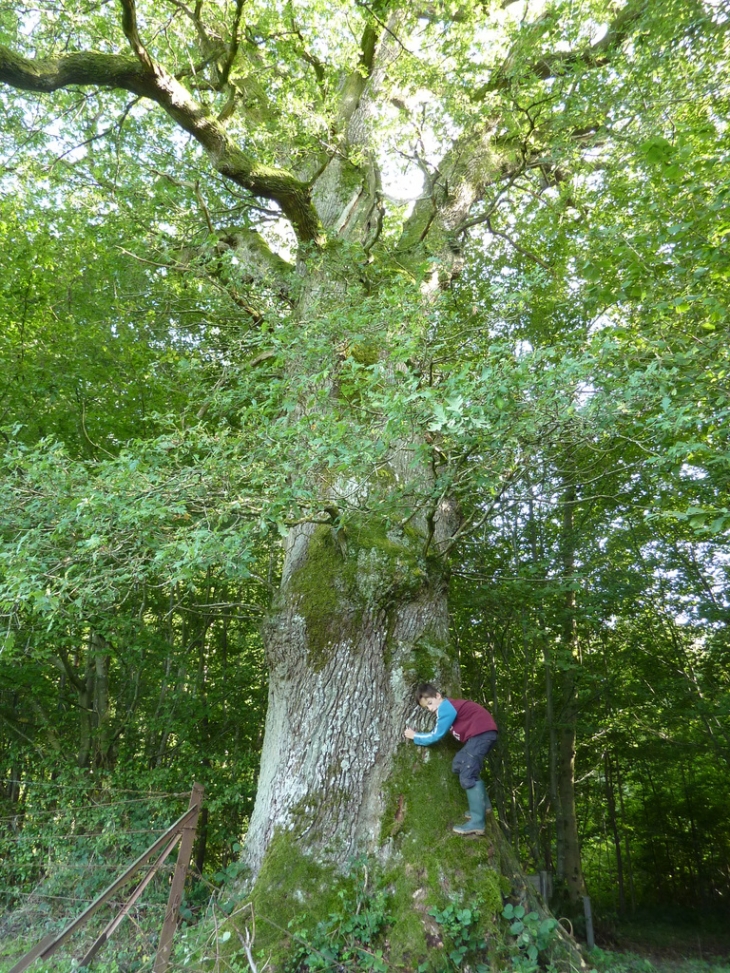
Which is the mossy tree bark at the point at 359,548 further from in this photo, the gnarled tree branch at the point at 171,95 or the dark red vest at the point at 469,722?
the dark red vest at the point at 469,722

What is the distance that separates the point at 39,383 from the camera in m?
7.64

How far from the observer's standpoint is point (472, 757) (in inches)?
179

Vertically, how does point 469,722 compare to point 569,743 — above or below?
below

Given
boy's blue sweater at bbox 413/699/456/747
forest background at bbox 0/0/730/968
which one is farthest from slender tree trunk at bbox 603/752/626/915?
boy's blue sweater at bbox 413/699/456/747

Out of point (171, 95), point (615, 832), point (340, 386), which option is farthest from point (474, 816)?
point (615, 832)

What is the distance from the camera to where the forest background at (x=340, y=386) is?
13.6 ft

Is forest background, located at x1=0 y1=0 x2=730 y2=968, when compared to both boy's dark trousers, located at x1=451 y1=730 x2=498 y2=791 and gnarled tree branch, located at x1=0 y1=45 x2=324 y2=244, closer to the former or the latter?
gnarled tree branch, located at x1=0 y1=45 x2=324 y2=244

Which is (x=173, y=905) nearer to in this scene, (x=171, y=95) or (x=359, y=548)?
(x=359, y=548)

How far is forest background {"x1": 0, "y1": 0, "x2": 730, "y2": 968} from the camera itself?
4145 mm

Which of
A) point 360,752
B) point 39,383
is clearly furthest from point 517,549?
point 39,383

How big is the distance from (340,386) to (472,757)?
290 centimetres

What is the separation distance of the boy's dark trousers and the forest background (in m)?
0.64

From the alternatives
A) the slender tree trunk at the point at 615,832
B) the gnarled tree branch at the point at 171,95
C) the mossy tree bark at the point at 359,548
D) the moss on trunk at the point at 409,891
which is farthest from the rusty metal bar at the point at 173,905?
the slender tree trunk at the point at 615,832

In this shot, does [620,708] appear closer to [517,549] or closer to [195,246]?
[517,549]
